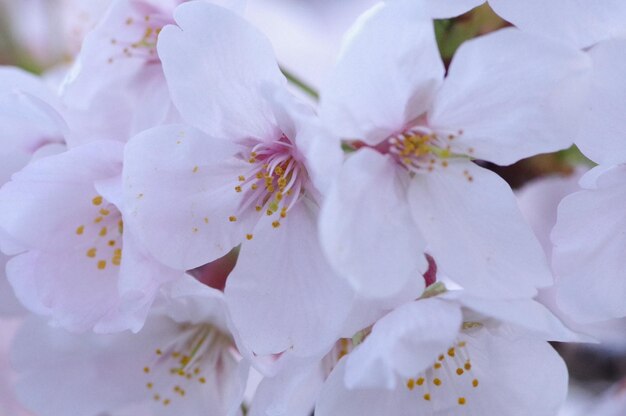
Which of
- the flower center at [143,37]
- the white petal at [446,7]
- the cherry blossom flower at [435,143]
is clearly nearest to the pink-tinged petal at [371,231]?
the cherry blossom flower at [435,143]

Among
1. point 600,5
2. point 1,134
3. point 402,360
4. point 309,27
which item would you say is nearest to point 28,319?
point 1,134

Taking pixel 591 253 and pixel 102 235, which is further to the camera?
pixel 102 235

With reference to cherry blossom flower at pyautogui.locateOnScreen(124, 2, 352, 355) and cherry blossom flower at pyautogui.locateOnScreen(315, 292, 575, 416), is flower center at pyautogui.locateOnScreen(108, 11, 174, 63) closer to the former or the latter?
cherry blossom flower at pyautogui.locateOnScreen(124, 2, 352, 355)

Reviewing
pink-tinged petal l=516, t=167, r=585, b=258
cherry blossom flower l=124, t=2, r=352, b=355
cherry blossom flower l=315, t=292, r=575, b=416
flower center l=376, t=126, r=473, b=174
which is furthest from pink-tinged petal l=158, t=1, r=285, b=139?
pink-tinged petal l=516, t=167, r=585, b=258

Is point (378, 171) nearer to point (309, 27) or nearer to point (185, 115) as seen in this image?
point (185, 115)

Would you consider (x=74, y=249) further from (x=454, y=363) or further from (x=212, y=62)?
(x=454, y=363)

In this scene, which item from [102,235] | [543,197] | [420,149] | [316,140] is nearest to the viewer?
[316,140]

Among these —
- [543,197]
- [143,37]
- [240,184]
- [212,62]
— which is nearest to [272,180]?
[240,184]
